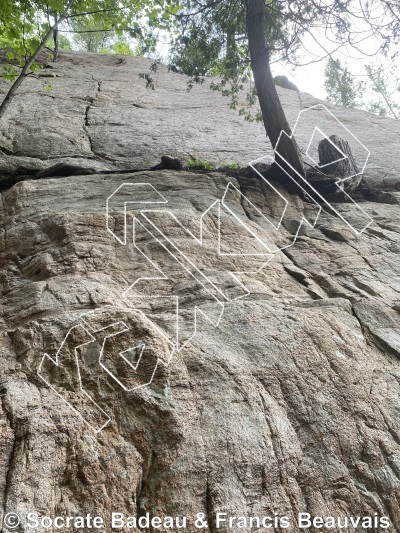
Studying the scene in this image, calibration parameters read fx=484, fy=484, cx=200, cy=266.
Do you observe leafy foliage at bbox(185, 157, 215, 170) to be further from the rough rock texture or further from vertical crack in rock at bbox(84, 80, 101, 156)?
vertical crack in rock at bbox(84, 80, 101, 156)

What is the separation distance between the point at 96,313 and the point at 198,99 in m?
9.23

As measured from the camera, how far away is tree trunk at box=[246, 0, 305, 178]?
8.89 m

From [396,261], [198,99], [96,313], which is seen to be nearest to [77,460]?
[96,313]

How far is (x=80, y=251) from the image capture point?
20.0 feet

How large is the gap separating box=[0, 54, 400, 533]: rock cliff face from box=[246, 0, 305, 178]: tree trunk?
0.73 metres

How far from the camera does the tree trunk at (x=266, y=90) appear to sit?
8.89 m

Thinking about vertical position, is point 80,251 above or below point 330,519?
above

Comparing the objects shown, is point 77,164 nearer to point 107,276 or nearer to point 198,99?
point 107,276

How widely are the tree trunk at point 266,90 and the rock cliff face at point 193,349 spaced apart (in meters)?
0.73

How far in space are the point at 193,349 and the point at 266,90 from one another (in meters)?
5.93
